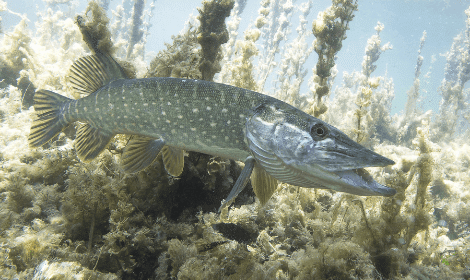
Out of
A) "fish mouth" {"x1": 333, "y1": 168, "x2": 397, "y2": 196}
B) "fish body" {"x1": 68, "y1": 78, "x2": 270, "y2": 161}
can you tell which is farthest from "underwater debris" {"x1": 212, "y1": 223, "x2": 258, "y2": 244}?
"fish mouth" {"x1": 333, "y1": 168, "x2": 397, "y2": 196}

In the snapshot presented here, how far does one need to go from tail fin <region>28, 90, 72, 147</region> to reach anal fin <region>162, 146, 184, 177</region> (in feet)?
4.95

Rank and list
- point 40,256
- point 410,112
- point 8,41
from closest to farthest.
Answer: point 40,256 < point 8,41 < point 410,112

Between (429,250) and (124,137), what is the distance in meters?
4.38

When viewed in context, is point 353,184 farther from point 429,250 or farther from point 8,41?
point 8,41

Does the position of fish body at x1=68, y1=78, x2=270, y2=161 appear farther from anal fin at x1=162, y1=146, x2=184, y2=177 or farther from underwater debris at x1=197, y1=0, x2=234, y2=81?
underwater debris at x1=197, y1=0, x2=234, y2=81

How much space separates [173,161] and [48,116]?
1816 millimetres

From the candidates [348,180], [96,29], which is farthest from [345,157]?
[96,29]

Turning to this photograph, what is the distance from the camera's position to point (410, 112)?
1452 centimetres

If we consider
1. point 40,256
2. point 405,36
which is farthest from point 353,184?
point 405,36

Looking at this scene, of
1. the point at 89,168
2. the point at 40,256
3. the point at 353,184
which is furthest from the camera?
the point at 89,168

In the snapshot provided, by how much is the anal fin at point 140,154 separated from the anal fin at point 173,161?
13 cm

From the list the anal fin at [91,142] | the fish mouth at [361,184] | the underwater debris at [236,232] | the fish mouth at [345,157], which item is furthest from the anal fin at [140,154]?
the fish mouth at [361,184]

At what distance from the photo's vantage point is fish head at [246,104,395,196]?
1.77 meters

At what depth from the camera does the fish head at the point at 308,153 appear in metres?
1.77
